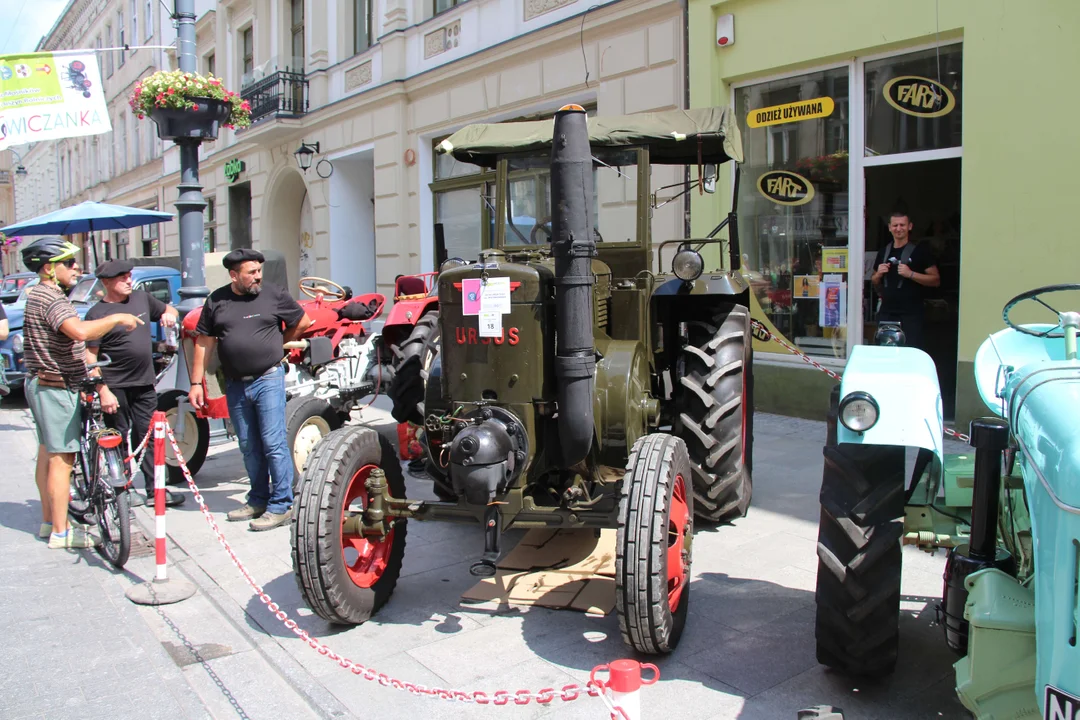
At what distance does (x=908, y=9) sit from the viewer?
7.42m

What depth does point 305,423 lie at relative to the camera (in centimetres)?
641

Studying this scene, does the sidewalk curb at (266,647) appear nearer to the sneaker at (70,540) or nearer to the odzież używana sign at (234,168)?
the sneaker at (70,540)

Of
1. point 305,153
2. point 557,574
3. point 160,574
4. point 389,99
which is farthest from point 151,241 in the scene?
point 557,574

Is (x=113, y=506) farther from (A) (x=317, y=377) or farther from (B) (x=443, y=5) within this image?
(B) (x=443, y=5)

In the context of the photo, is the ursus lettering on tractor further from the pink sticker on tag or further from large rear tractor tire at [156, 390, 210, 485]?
the pink sticker on tag

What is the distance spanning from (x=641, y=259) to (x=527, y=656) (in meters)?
2.17

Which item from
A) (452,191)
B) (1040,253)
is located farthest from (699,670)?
(1040,253)

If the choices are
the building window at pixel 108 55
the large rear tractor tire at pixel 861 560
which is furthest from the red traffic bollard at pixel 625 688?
the building window at pixel 108 55

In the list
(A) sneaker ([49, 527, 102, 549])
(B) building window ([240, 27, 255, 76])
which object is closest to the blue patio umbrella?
(A) sneaker ([49, 527, 102, 549])

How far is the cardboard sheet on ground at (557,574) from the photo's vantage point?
4.11 meters

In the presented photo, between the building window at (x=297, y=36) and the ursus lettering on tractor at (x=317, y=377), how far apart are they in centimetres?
1160

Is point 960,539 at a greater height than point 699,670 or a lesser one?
greater

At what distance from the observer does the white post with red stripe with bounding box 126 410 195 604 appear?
447 cm

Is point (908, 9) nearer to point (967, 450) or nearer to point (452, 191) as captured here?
point (967, 450)
